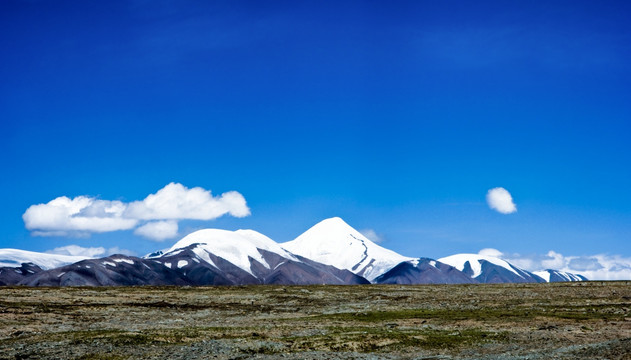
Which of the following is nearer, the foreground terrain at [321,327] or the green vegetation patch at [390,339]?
the foreground terrain at [321,327]

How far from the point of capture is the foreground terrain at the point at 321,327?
150 feet

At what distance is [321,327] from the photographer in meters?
60.7

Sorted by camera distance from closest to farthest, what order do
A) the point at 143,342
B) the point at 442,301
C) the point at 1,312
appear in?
the point at 143,342
the point at 1,312
the point at 442,301

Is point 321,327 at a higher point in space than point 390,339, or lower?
higher

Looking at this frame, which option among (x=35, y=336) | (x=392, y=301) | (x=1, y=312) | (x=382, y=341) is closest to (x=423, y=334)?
(x=382, y=341)

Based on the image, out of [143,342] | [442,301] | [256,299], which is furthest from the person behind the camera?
[256,299]

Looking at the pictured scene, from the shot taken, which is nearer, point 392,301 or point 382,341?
point 382,341

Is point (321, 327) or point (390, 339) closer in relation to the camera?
point (390, 339)

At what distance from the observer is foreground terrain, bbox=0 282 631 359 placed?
45594 millimetres

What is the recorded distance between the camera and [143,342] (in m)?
49.3

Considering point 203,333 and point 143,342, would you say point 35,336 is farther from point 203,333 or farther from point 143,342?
point 203,333

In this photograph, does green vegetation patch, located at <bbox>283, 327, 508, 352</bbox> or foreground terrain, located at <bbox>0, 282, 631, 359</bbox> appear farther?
green vegetation patch, located at <bbox>283, 327, 508, 352</bbox>

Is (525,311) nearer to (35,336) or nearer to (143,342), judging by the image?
(143,342)

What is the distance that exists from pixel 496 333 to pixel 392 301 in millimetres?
41798
